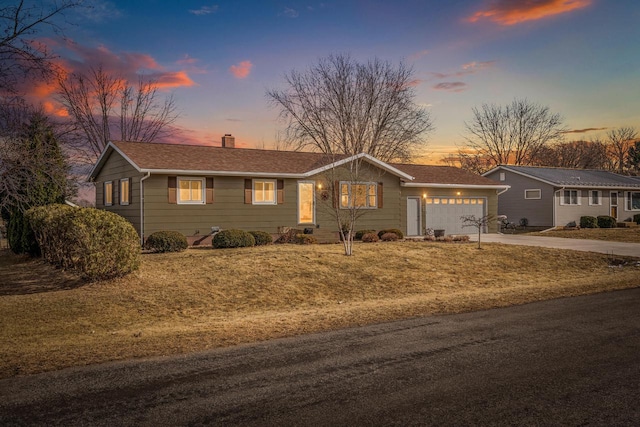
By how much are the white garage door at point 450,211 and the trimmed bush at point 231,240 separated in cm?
1206

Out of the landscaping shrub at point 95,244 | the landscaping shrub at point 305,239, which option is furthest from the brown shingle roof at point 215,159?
the landscaping shrub at point 95,244

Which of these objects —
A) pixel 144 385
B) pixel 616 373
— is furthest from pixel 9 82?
pixel 616 373

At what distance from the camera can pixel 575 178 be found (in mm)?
37281

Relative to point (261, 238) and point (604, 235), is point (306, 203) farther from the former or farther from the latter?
point (604, 235)

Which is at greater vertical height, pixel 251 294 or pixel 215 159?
pixel 215 159

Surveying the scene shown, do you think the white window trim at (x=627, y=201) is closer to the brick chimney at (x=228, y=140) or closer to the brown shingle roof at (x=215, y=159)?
the brown shingle roof at (x=215, y=159)

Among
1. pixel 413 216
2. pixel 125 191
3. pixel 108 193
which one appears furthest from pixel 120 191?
pixel 413 216

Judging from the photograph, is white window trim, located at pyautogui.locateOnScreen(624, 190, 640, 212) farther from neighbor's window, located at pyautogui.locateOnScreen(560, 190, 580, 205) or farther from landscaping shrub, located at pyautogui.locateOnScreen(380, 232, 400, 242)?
landscaping shrub, located at pyautogui.locateOnScreen(380, 232, 400, 242)

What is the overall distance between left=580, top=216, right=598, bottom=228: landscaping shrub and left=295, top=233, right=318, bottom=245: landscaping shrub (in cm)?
2388

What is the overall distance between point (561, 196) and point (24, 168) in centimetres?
3416

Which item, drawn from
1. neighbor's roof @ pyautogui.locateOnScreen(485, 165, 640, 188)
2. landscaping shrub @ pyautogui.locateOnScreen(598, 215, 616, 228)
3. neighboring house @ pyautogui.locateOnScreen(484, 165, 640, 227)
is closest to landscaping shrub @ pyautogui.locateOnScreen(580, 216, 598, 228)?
neighboring house @ pyautogui.locateOnScreen(484, 165, 640, 227)

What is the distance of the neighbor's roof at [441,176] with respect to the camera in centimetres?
2769

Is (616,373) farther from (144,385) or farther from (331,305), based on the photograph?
(331,305)

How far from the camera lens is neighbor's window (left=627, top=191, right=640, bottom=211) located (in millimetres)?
39366
